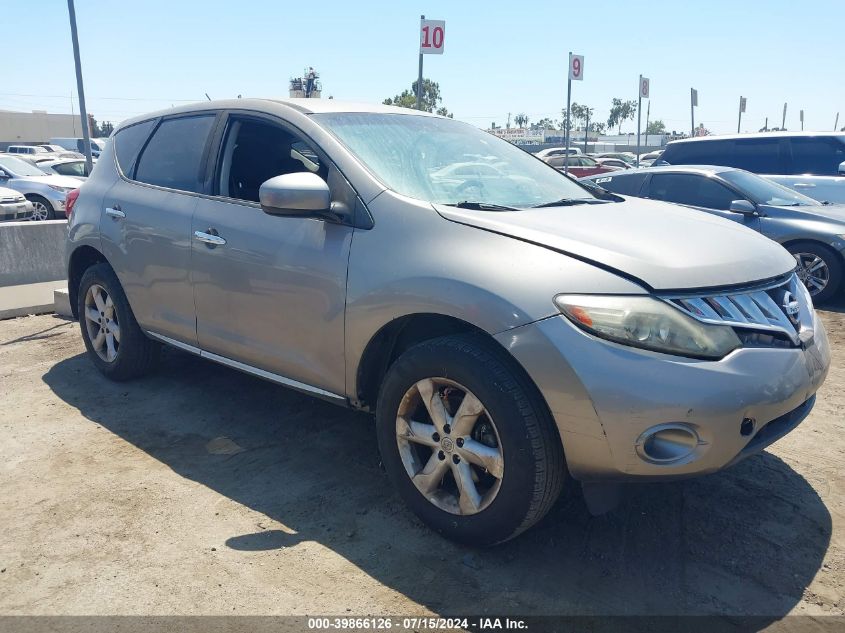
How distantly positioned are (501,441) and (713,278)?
3.17 ft

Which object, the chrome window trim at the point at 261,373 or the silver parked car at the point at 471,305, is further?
the chrome window trim at the point at 261,373

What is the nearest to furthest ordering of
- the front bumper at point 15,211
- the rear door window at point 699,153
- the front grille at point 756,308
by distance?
the front grille at point 756,308, the rear door window at point 699,153, the front bumper at point 15,211

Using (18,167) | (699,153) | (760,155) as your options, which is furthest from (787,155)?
(18,167)

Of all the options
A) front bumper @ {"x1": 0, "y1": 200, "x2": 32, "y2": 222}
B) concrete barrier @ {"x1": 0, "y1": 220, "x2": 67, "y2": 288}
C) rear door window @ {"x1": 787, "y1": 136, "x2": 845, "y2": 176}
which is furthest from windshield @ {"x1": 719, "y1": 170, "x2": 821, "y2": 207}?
front bumper @ {"x1": 0, "y1": 200, "x2": 32, "y2": 222}

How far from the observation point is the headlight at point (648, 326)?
8.14 feet

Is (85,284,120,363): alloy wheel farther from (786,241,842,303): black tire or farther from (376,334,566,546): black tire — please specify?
(786,241,842,303): black tire

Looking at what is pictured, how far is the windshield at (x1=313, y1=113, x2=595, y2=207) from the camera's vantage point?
340cm

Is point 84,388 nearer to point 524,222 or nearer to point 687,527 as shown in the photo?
point 524,222

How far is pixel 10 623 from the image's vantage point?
254 cm

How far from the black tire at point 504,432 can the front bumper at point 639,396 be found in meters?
0.08

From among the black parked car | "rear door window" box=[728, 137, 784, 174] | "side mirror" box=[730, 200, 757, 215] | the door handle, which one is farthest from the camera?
"rear door window" box=[728, 137, 784, 174]

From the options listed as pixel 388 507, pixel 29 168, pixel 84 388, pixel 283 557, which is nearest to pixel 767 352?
pixel 388 507

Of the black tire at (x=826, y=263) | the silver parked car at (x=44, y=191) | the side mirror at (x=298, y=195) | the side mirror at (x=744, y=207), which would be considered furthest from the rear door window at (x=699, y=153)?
the silver parked car at (x=44, y=191)

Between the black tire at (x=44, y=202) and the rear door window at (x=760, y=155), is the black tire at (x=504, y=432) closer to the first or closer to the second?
the rear door window at (x=760, y=155)
